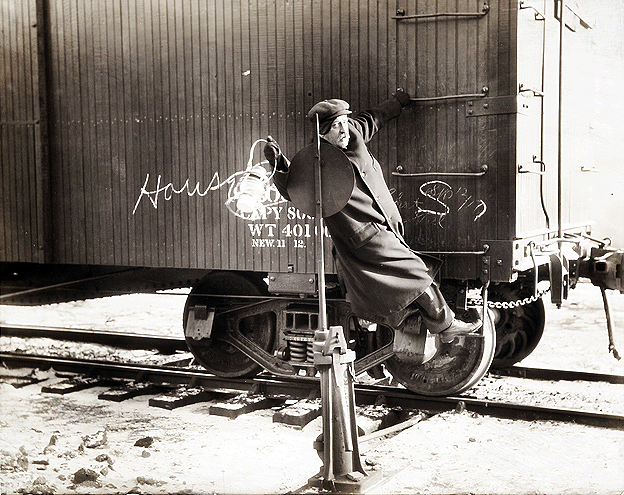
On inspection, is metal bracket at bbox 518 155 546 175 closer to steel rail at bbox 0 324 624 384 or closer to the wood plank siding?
the wood plank siding

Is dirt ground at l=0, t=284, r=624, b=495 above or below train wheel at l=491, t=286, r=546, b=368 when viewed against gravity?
below

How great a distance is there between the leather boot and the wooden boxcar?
55 cm

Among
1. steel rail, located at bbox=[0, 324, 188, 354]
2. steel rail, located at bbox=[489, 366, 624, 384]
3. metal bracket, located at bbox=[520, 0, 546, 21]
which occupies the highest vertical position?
metal bracket, located at bbox=[520, 0, 546, 21]

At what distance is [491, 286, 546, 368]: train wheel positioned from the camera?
7.45 m

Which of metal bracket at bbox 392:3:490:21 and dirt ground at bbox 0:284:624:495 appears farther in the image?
metal bracket at bbox 392:3:490:21

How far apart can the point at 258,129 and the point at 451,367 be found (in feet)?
8.84

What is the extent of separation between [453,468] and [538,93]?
10.1ft

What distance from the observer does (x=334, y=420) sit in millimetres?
4484

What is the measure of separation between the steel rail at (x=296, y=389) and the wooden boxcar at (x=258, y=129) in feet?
2.63

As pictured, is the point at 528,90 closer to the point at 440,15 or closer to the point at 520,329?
the point at 440,15

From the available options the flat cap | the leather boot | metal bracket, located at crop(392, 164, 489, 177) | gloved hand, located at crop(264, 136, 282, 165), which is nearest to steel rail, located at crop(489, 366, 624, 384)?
the leather boot

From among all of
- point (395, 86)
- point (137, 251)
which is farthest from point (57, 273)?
point (395, 86)

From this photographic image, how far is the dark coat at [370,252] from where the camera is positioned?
16.2 ft

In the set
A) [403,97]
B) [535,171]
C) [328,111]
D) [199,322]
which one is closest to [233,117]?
[403,97]
